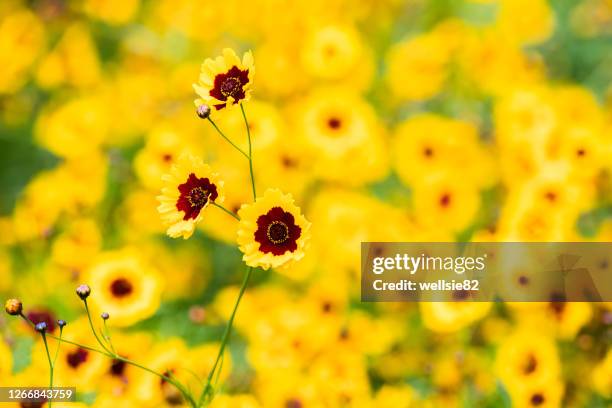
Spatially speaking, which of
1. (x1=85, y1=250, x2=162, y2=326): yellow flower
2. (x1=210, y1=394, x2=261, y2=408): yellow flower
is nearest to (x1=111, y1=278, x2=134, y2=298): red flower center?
(x1=85, y1=250, x2=162, y2=326): yellow flower

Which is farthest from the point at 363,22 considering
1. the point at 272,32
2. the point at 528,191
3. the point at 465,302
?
the point at 465,302

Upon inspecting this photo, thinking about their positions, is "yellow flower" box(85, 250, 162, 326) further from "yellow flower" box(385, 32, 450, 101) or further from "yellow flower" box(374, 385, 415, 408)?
"yellow flower" box(385, 32, 450, 101)

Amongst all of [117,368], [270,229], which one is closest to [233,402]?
[117,368]

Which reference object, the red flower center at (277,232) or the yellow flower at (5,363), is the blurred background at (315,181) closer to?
the yellow flower at (5,363)

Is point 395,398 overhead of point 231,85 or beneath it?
beneath

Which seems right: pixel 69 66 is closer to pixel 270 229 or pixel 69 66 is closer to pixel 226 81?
pixel 226 81

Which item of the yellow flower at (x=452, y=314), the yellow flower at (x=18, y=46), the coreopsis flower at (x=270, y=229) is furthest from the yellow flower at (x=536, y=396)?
the yellow flower at (x=18, y=46)
